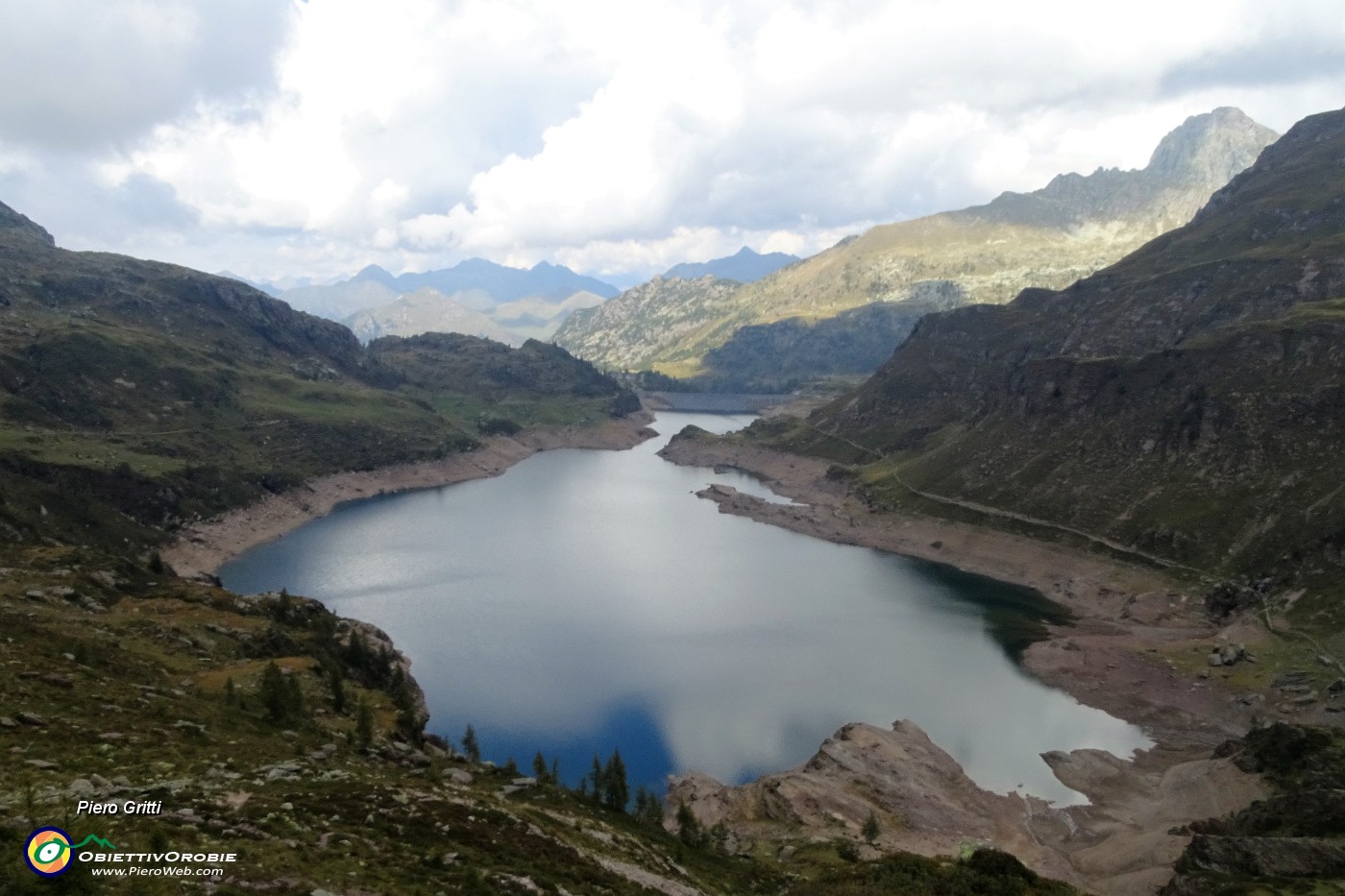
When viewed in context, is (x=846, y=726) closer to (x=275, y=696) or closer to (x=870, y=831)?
(x=870, y=831)

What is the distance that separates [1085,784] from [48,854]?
7197 centimetres

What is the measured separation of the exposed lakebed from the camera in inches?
2886

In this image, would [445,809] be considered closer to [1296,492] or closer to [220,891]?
[220,891]

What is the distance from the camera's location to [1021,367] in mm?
177000

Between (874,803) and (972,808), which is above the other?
(874,803)

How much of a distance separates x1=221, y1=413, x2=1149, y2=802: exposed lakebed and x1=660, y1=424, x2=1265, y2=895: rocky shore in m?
3.35

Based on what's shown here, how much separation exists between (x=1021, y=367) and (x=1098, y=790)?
4986 inches

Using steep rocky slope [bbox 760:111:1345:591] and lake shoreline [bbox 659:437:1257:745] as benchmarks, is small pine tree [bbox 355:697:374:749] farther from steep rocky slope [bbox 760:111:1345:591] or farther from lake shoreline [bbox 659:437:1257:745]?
steep rocky slope [bbox 760:111:1345:591]

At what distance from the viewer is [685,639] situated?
97.3 meters

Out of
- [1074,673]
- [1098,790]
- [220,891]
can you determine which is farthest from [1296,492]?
[220,891]

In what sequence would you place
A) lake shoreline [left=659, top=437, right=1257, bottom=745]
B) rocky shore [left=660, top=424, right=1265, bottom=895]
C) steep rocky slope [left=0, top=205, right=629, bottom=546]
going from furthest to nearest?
1. steep rocky slope [left=0, top=205, right=629, bottom=546]
2. lake shoreline [left=659, top=437, right=1257, bottom=745]
3. rocky shore [left=660, top=424, right=1265, bottom=895]

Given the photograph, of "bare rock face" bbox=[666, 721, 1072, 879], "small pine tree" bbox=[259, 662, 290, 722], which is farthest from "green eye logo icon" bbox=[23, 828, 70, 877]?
"bare rock face" bbox=[666, 721, 1072, 879]

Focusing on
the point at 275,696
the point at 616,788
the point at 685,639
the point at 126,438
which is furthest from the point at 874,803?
the point at 126,438

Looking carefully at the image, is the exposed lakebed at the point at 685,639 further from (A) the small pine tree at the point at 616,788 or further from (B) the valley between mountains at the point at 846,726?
(A) the small pine tree at the point at 616,788
